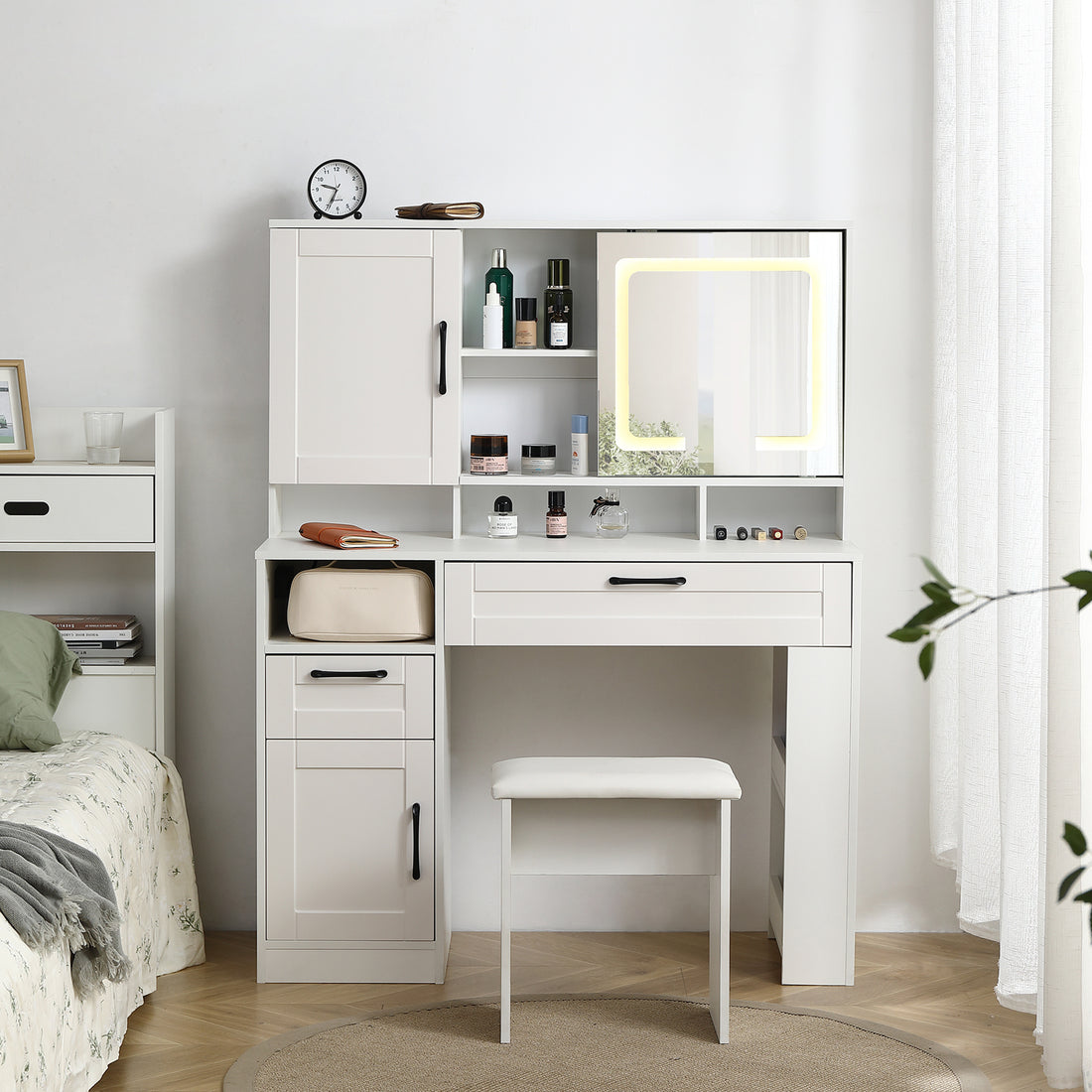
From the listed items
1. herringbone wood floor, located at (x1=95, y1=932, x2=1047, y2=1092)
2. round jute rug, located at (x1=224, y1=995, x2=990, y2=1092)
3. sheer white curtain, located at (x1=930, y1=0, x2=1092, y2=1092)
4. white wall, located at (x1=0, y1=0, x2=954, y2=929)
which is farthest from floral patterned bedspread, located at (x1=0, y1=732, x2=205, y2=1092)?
sheer white curtain, located at (x1=930, y1=0, x2=1092, y2=1092)

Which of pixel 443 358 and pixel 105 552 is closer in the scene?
pixel 443 358

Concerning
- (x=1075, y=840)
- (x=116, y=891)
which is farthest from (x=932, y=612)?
(x=116, y=891)

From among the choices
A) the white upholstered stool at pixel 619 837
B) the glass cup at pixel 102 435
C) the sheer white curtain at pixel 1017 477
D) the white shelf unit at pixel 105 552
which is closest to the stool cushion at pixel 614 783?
the white upholstered stool at pixel 619 837

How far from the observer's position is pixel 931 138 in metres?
3.30

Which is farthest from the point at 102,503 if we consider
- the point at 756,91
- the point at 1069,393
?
the point at 1069,393

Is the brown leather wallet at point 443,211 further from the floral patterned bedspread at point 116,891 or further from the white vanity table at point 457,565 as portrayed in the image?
the floral patterned bedspread at point 116,891

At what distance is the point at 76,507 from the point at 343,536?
72 centimetres

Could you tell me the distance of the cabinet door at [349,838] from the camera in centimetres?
301

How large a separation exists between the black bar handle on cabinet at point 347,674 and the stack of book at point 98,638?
605mm

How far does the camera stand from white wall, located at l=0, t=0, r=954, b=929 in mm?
3281

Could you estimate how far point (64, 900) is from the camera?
2.16m

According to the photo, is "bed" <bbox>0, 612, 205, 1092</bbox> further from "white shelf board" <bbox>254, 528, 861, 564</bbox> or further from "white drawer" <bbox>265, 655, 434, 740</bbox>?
"white shelf board" <bbox>254, 528, 861, 564</bbox>

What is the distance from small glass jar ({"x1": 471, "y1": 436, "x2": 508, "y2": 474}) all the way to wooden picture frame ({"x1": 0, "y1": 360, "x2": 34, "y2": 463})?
1173 mm

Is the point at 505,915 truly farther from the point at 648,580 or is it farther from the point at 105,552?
the point at 105,552
